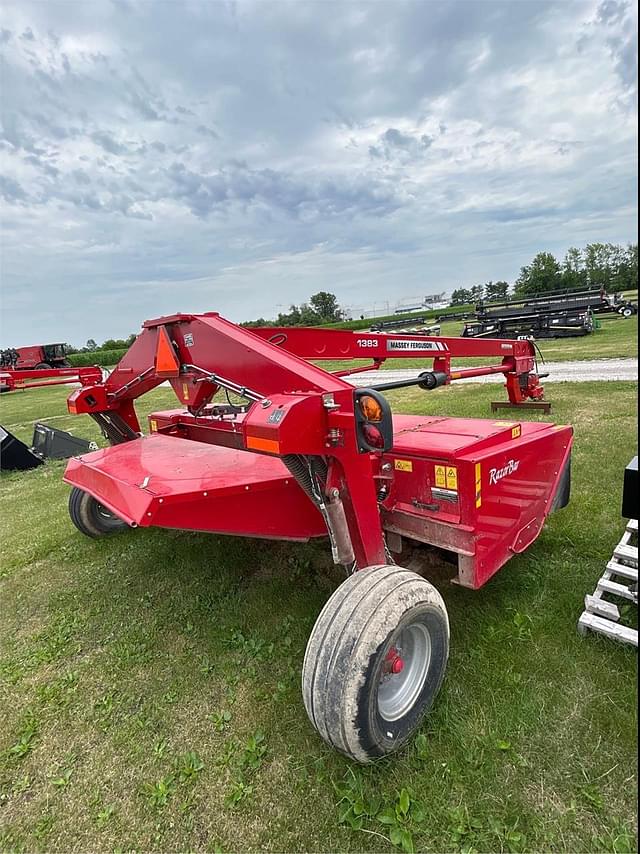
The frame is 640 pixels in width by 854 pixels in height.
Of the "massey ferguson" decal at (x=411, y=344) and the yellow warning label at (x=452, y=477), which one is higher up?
the "massey ferguson" decal at (x=411, y=344)

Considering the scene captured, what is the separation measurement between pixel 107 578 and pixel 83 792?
1.89 m

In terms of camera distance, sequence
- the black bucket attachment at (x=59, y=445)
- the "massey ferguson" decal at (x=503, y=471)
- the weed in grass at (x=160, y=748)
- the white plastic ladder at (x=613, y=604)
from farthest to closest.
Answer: the black bucket attachment at (x=59, y=445)
the "massey ferguson" decal at (x=503, y=471)
the white plastic ladder at (x=613, y=604)
the weed in grass at (x=160, y=748)

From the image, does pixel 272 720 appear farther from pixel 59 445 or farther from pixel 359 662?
pixel 59 445

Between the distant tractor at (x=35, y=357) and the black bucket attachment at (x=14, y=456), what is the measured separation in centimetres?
2518

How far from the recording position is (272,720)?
237 centimetres

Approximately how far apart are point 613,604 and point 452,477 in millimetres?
1064

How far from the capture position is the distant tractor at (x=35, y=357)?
31031 mm

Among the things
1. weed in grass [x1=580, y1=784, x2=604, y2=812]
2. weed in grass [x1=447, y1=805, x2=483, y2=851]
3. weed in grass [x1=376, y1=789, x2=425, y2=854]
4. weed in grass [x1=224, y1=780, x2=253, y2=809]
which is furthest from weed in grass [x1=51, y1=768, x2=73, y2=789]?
weed in grass [x1=580, y1=784, x2=604, y2=812]

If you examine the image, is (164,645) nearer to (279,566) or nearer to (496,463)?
(279,566)

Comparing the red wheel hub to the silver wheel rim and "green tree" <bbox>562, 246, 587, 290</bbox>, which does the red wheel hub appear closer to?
the silver wheel rim

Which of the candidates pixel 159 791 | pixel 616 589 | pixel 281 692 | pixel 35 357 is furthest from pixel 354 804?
pixel 35 357

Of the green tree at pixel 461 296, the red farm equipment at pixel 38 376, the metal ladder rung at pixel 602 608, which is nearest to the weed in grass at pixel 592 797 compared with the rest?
the metal ladder rung at pixel 602 608

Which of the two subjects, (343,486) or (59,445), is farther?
(59,445)

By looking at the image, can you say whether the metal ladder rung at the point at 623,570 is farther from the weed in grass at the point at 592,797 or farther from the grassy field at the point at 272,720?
the weed in grass at the point at 592,797
